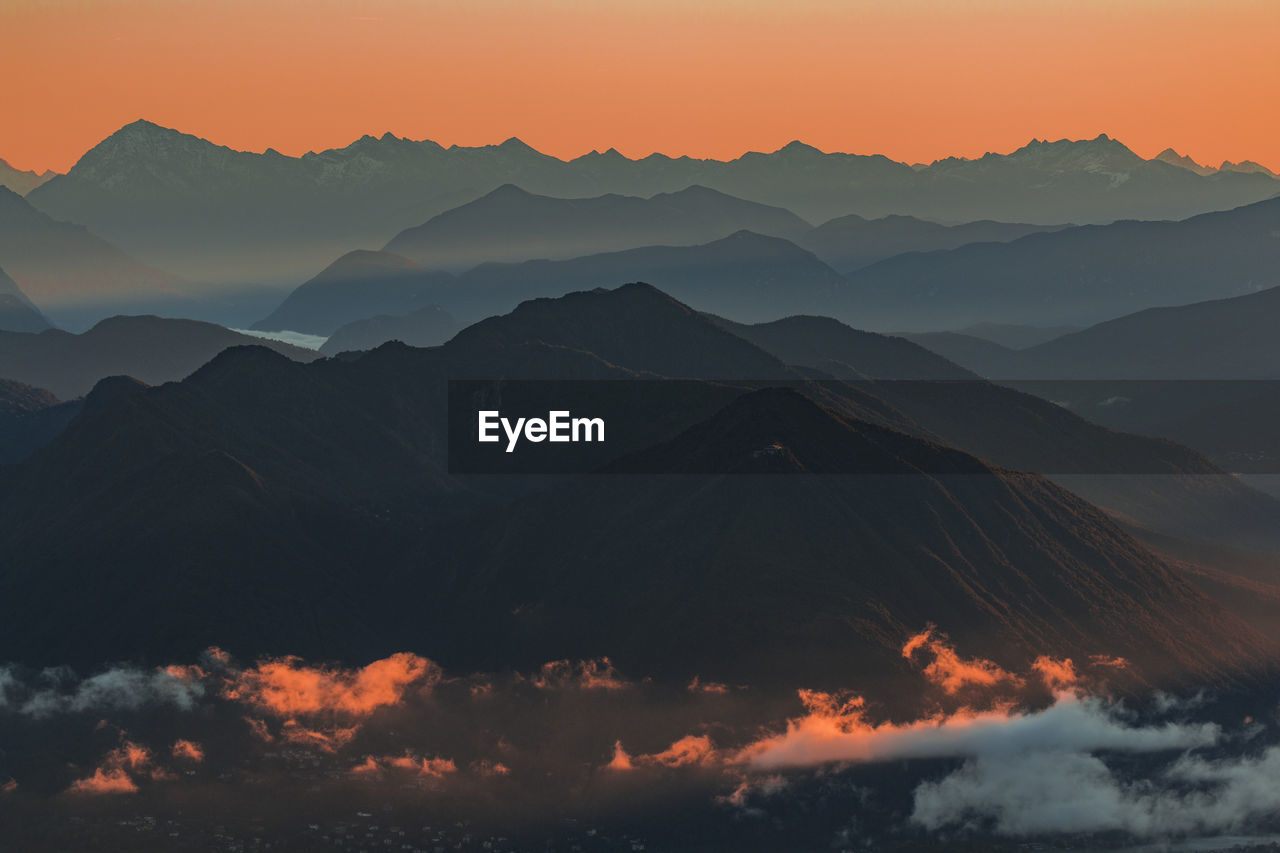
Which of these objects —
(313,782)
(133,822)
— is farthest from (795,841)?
(133,822)

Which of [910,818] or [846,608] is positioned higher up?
[846,608]

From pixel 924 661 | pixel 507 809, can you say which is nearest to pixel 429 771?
pixel 507 809

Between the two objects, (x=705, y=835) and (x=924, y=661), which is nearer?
(x=705, y=835)

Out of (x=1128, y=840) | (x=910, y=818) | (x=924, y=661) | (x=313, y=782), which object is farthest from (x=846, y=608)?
(x=313, y=782)

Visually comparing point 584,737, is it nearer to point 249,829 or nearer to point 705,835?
point 705,835

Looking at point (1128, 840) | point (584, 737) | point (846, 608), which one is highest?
point (846, 608)

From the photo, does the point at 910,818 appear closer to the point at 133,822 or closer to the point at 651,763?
the point at 651,763

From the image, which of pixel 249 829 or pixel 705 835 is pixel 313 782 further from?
pixel 705 835

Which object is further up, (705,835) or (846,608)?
(846,608)
